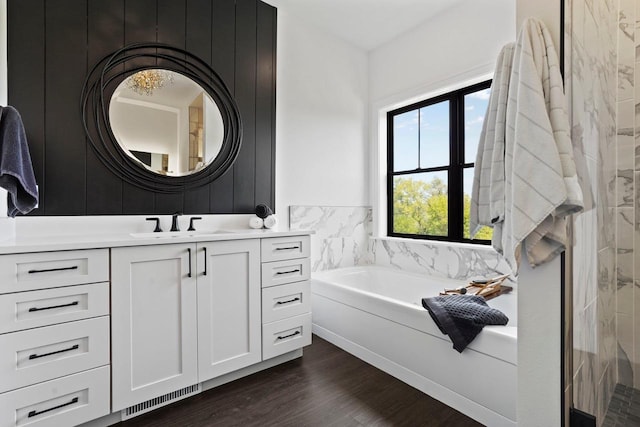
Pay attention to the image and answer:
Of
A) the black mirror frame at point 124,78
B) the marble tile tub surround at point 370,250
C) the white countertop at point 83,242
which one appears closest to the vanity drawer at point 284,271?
the white countertop at point 83,242

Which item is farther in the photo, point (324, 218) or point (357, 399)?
point (324, 218)

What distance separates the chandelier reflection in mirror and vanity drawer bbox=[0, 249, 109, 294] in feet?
3.92

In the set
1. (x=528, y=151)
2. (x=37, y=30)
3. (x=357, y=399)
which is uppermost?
(x=37, y=30)

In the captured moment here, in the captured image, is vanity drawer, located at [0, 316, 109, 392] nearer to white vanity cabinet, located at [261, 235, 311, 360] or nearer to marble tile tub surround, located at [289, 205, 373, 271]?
white vanity cabinet, located at [261, 235, 311, 360]

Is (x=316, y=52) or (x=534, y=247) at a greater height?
(x=316, y=52)

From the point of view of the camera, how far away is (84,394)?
4.85 ft

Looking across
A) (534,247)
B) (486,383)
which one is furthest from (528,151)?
(486,383)

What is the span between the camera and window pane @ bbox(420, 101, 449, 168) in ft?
9.91

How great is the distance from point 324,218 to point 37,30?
240 cm

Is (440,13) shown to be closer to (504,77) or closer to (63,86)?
(504,77)

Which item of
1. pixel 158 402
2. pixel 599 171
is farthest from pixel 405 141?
pixel 158 402

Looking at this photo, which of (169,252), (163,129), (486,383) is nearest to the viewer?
(486,383)

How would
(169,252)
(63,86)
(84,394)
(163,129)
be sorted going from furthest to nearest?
(163,129), (63,86), (169,252), (84,394)

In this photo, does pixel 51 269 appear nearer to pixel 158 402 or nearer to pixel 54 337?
pixel 54 337
